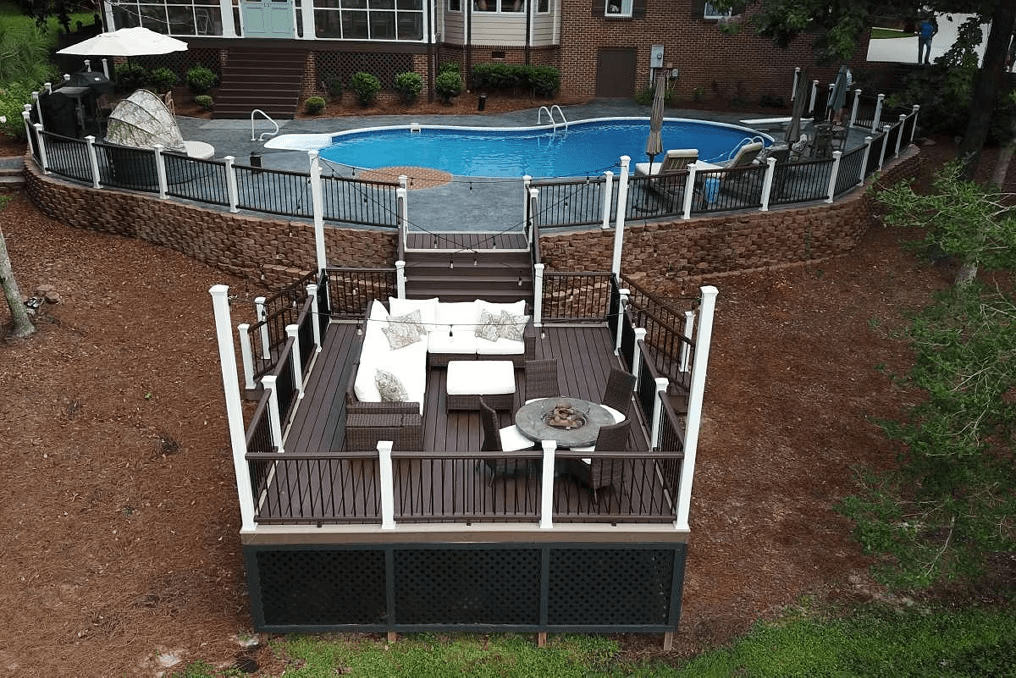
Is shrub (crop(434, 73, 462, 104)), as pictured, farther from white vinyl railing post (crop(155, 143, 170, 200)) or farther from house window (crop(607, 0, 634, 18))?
white vinyl railing post (crop(155, 143, 170, 200))

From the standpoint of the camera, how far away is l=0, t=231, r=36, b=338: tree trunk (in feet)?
46.4

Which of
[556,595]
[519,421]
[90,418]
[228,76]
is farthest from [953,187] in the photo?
[228,76]

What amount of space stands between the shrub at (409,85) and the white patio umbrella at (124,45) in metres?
7.67

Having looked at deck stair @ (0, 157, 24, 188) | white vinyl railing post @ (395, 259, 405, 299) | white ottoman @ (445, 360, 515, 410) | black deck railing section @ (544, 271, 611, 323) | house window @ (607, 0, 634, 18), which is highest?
house window @ (607, 0, 634, 18)

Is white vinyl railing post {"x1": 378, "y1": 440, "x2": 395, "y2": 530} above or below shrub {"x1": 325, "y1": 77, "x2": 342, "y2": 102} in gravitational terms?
below

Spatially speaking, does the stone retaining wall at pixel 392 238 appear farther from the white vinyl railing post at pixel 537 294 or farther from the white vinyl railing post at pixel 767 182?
the white vinyl railing post at pixel 537 294

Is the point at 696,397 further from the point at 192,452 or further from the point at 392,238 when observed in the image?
the point at 392,238

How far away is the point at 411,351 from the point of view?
12.3m

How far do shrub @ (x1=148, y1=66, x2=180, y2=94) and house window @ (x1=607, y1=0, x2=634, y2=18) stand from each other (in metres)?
13.6

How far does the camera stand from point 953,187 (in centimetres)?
893

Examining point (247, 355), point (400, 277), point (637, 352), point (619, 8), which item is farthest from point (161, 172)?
point (619, 8)

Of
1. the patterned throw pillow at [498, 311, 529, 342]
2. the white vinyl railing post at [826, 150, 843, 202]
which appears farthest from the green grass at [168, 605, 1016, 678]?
the white vinyl railing post at [826, 150, 843, 202]

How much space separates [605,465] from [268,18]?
70.3 feet

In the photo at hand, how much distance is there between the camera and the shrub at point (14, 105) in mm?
20766
